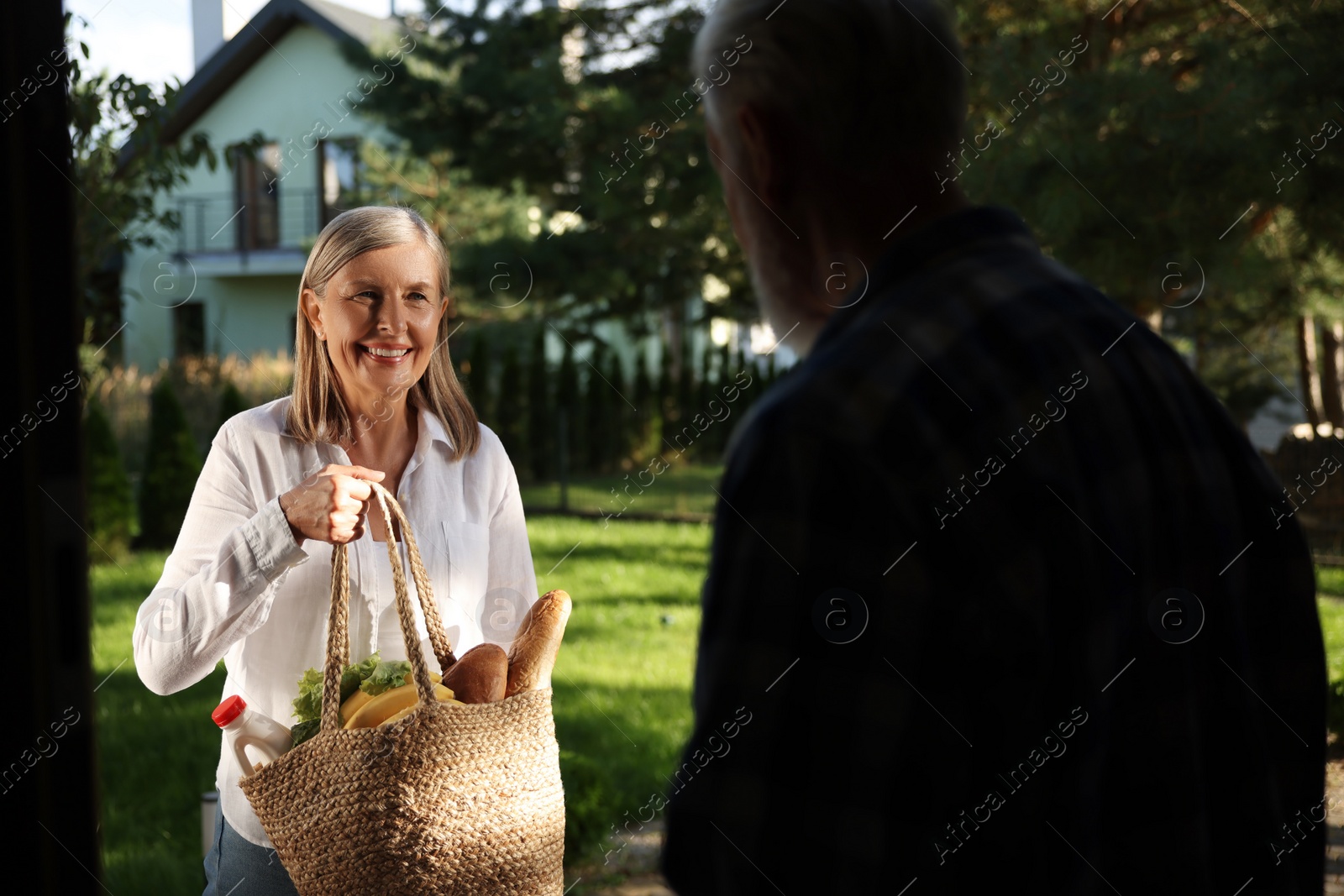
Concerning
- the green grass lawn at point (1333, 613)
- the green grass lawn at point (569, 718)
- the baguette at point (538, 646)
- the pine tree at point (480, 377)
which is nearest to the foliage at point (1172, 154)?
the green grass lawn at point (1333, 613)

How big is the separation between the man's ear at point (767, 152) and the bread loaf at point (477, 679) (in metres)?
0.71

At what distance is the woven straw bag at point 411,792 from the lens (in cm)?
121

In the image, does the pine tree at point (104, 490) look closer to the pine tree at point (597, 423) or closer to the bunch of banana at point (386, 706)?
the pine tree at point (597, 423)

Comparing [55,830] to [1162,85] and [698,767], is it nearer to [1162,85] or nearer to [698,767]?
[698,767]

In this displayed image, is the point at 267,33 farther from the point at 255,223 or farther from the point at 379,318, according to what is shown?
the point at 379,318

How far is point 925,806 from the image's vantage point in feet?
2.19

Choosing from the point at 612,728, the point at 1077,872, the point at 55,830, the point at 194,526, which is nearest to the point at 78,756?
the point at 55,830

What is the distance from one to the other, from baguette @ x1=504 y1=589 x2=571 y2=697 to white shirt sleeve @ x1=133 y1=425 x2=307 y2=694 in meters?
0.27

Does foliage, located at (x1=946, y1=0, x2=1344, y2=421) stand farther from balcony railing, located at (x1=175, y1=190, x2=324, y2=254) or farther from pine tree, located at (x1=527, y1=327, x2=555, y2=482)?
balcony railing, located at (x1=175, y1=190, x2=324, y2=254)

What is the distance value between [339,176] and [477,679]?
13911 millimetres

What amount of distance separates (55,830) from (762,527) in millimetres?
609

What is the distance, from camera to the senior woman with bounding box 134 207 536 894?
1338 mm

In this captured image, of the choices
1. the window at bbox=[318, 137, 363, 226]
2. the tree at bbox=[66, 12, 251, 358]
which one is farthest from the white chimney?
the window at bbox=[318, 137, 363, 226]

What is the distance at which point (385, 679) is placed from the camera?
4.38 feet
